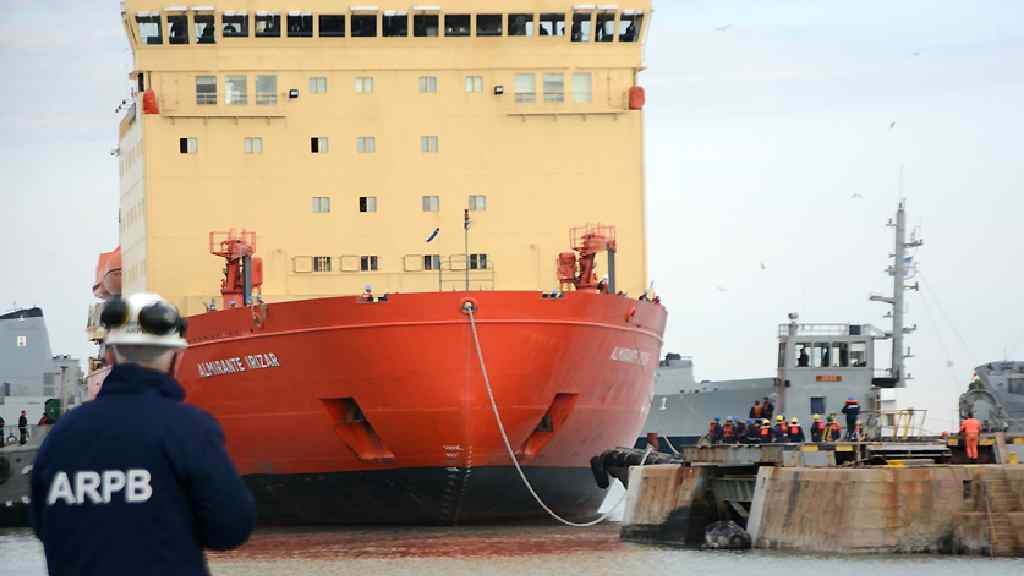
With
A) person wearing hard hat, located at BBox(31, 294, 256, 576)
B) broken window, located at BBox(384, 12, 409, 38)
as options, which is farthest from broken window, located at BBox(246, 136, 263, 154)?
person wearing hard hat, located at BBox(31, 294, 256, 576)

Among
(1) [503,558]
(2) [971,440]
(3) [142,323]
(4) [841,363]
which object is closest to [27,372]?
(4) [841,363]

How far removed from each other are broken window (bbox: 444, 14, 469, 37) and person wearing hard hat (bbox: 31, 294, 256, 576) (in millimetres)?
28222

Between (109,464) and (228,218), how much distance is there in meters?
27.6

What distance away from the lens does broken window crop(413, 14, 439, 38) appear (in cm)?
3291

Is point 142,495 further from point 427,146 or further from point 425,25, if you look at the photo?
point 425,25

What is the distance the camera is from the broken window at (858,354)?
4878 cm

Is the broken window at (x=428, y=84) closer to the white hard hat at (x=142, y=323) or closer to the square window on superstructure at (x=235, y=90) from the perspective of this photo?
the square window on superstructure at (x=235, y=90)

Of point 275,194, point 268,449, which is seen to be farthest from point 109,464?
point 275,194

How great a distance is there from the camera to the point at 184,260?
3275 centimetres

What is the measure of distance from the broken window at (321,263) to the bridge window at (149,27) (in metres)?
5.11

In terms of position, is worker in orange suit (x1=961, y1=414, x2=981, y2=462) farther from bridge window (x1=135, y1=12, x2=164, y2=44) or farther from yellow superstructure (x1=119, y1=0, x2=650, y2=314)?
bridge window (x1=135, y1=12, x2=164, y2=44)

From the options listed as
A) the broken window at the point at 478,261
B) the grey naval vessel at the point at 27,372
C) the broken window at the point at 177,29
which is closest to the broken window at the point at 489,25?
the broken window at the point at 478,261

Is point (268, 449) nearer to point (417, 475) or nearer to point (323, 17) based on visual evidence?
point (417, 475)

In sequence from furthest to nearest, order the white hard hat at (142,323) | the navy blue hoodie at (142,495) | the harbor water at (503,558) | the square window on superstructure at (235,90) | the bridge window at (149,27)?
the bridge window at (149,27) < the square window on superstructure at (235,90) < the harbor water at (503,558) < the white hard hat at (142,323) < the navy blue hoodie at (142,495)
